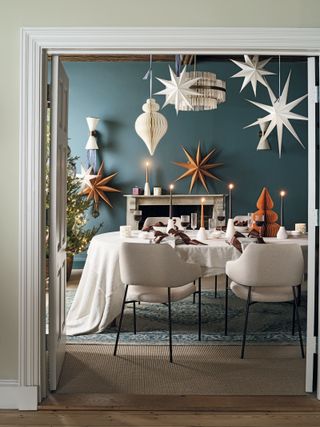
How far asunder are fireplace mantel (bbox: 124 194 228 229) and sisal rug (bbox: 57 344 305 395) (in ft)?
13.3

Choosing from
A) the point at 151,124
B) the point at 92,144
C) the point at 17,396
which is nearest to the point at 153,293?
the point at 17,396

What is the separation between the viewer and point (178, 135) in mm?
8484

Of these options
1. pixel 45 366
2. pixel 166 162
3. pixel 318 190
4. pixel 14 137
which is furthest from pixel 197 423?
pixel 166 162

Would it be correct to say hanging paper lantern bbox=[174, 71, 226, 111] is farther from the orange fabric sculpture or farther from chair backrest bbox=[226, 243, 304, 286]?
chair backrest bbox=[226, 243, 304, 286]

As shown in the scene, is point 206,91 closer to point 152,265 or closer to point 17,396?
point 152,265

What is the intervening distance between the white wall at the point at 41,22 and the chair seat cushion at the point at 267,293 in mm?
1779

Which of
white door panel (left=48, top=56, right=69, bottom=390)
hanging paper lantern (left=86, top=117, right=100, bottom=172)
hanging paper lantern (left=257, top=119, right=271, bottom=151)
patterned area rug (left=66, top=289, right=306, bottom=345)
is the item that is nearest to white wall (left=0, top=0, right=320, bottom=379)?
white door panel (left=48, top=56, right=69, bottom=390)

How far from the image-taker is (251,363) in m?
4.10

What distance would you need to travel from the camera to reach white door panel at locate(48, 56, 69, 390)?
3.43 metres

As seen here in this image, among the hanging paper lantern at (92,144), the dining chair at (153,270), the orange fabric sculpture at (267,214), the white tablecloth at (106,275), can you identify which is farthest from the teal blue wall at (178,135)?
the dining chair at (153,270)

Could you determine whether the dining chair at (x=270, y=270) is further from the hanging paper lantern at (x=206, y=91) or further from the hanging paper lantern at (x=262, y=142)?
the hanging paper lantern at (x=262, y=142)

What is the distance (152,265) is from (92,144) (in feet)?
14.8

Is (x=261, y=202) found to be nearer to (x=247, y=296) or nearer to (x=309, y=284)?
(x=247, y=296)

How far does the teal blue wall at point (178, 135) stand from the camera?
27.6 ft
